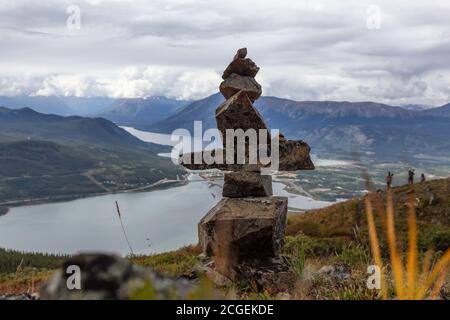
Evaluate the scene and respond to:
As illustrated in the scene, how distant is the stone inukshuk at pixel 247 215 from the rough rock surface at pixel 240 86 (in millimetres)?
106

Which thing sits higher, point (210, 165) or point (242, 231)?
point (210, 165)

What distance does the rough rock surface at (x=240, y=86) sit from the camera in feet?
51.4

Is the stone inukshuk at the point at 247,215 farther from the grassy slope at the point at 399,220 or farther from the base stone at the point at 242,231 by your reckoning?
the grassy slope at the point at 399,220

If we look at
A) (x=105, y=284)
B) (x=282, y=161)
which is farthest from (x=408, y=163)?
(x=282, y=161)

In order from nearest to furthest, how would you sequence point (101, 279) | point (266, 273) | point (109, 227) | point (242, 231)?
point (101, 279) → point (266, 273) → point (242, 231) → point (109, 227)

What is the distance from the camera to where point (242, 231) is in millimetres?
13719

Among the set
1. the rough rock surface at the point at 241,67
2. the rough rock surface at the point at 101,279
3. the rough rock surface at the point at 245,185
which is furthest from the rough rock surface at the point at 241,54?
the rough rock surface at the point at 101,279

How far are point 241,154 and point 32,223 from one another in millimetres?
176047

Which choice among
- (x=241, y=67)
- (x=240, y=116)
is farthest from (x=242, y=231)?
(x=241, y=67)

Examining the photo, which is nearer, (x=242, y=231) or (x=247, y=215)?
(x=242, y=231)

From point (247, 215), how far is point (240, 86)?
4.33 metres

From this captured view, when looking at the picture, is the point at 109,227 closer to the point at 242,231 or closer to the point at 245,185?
the point at 245,185

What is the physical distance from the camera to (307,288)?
9.41 metres
